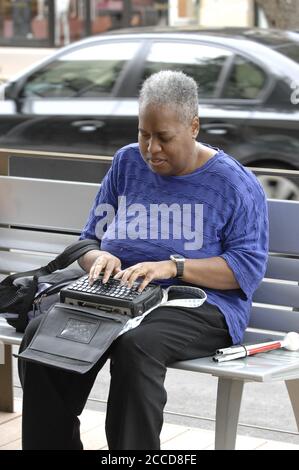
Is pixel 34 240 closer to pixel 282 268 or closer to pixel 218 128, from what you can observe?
pixel 282 268

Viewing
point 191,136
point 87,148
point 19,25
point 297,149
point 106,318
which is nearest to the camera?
point 106,318

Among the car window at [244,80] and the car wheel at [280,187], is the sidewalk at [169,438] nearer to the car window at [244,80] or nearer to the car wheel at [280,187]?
the car wheel at [280,187]

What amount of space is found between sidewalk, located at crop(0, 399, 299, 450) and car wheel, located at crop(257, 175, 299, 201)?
4.97 ft

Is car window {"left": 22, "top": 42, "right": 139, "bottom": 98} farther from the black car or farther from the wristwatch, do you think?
the wristwatch

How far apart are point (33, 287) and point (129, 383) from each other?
0.62 meters

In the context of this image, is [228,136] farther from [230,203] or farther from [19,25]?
[19,25]

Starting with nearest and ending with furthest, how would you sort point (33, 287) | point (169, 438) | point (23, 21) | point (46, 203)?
point (33, 287), point (169, 438), point (46, 203), point (23, 21)

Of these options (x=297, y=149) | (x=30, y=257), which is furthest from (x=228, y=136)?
(x=30, y=257)

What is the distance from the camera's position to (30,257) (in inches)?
170

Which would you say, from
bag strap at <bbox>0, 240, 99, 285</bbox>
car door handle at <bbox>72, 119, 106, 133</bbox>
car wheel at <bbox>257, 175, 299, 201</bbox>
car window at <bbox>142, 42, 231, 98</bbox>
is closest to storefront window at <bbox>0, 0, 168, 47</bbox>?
car window at <bbox>142, 42, 231, 98</bbox>

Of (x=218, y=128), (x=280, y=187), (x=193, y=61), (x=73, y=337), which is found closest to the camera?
(x=73, y=337)

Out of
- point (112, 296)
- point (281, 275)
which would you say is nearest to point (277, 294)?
point (281, 275)

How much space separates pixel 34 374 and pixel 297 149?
4.09 metres

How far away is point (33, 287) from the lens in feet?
11.9
